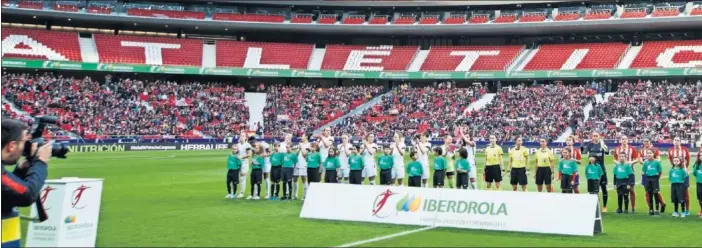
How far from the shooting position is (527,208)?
13695 millimetres

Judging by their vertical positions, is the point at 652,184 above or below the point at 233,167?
below

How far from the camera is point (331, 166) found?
19281mm

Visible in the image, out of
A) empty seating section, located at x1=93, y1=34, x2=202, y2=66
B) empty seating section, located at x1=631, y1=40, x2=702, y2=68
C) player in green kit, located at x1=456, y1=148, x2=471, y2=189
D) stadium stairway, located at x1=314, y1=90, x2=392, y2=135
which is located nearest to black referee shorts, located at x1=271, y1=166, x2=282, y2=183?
player in green kit, located at x1=456, y1=148, x2=471, y2=189

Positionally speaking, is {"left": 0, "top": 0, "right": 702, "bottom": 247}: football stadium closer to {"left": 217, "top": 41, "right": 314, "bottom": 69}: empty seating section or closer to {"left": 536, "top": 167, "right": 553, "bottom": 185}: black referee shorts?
{"left": 536, "top": 167, "right": 553, "bottom": 185}: black referee shorts

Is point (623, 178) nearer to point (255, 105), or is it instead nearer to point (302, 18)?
point (255, 105)

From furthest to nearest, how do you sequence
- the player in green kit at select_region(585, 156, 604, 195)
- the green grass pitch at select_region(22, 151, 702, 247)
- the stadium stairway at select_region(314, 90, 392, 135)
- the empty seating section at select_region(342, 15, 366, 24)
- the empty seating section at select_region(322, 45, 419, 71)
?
the empty seating section at select_region(342, 15, 366, 24), the empty seating section at select_region(322, 45, 419, 71), the stadium stairway at select_region(314, 90, 392, 135), the player in green kit at select_region(585, 156, 604, 195), the green grass pitch at select_region(22, 151, 702, 247)

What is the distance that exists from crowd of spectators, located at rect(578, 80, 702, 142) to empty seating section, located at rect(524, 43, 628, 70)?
4.60 meters

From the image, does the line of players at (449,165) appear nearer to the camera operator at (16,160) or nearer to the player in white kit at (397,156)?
the player in white kit at (397,156)

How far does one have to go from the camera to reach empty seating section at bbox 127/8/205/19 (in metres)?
63.9

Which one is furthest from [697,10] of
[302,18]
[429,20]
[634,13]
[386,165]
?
[386,165]

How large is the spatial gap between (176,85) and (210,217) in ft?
154

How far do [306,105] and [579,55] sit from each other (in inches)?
954

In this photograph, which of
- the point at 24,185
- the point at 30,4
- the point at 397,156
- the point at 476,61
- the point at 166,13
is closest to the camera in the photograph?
the point at 24,185

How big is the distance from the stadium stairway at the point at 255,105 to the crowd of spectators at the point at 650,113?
2596cm
